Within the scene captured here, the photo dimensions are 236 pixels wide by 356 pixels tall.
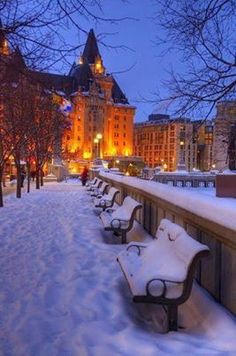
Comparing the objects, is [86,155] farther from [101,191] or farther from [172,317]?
[172,317]

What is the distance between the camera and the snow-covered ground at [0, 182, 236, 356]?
15.2ft

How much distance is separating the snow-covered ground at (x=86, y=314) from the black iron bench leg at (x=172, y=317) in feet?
0.23

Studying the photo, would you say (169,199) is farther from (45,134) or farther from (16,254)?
(45,134)

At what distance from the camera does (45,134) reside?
109 ft

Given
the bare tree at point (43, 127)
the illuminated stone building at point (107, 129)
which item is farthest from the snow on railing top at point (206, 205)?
the illuminated stone building at point (107, 129)

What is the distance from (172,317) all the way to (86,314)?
3.55 ft

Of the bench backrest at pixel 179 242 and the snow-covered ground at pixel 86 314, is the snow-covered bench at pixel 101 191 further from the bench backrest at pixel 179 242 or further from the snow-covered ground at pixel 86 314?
the bench backrest at pixel 179 242

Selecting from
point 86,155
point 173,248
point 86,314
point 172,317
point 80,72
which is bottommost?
point 86,314

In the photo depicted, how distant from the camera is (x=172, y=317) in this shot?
506 cm

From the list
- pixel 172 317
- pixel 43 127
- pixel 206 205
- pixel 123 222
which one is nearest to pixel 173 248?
pixel 206 205

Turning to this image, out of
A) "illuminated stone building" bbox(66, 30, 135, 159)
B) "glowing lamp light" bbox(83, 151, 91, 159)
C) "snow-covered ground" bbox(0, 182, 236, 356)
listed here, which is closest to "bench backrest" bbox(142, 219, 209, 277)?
"snow-covered ground" bbox(0, 182, 236, 356)

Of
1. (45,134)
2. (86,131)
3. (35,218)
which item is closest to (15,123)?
(35,218)

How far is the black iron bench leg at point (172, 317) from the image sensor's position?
16.6 feet

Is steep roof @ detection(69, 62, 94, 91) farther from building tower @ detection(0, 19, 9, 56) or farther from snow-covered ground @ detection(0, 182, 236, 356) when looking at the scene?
snow-covered ground @ detection(0, 182, 236, 356)
